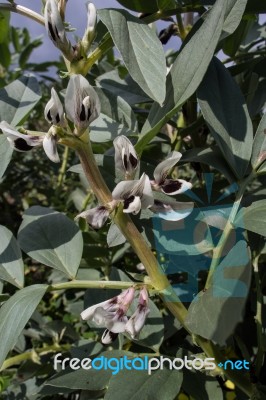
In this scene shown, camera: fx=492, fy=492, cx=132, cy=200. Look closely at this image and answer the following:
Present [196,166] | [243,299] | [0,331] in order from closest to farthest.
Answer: [243,299]
[0,331]
[196,166]

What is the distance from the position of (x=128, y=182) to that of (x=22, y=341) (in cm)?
68

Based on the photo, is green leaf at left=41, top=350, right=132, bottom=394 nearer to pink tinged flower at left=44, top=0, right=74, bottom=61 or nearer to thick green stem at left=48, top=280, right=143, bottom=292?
thick green stem at left=48, top=280, right=143, bottom=292

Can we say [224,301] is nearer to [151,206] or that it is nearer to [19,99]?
[151,206]

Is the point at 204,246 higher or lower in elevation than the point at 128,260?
higher

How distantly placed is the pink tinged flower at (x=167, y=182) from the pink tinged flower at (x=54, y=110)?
0.10m

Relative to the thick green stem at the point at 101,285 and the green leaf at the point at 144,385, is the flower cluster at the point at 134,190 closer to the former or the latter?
the thick green stem at the point at 101,285

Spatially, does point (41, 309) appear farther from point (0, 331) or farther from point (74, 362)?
point (0, 331)

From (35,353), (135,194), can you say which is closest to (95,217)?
(135,194)

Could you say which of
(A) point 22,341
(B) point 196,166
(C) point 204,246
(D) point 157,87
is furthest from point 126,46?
(A) point 22,341

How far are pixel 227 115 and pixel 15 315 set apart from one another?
32 centimetres

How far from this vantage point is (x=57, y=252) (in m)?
0.63

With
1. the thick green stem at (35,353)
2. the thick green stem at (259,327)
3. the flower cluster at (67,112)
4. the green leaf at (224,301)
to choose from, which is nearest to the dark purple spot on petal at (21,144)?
the flower cluster at (67,112)

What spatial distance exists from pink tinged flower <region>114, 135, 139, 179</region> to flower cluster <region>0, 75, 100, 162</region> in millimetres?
34

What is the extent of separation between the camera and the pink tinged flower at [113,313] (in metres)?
0.46
